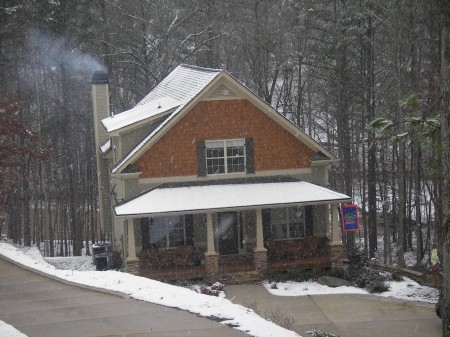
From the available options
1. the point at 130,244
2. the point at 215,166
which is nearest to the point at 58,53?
the point at 215,166

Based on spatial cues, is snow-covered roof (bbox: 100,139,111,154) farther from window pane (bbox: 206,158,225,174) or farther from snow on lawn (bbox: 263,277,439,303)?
snow on lawn (bbox: 263,277,439,303)

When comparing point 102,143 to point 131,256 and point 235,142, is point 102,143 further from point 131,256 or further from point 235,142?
point 131,256

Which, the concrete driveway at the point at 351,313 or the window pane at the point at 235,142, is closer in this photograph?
the concrete driveway at the point at 351,313

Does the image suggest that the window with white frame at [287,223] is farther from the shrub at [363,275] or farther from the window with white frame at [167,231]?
the window with white frame at [167,231]

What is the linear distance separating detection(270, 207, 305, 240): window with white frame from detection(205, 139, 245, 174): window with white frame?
2.07 metres

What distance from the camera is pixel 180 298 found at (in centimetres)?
1207

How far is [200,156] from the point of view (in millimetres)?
20219

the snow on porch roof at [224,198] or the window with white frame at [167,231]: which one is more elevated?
the snow on porch roof at [224,198]

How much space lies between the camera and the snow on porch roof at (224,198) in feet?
61.4

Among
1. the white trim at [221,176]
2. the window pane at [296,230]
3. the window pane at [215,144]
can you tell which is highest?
the window pane at [215,144]

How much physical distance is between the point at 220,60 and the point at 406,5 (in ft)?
55.4

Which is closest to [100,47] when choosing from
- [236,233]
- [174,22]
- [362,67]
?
[174,22]

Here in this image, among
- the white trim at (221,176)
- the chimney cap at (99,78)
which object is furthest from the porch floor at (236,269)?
the chimney cap at (99,78)

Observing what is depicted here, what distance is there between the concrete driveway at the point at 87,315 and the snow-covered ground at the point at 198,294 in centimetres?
27
